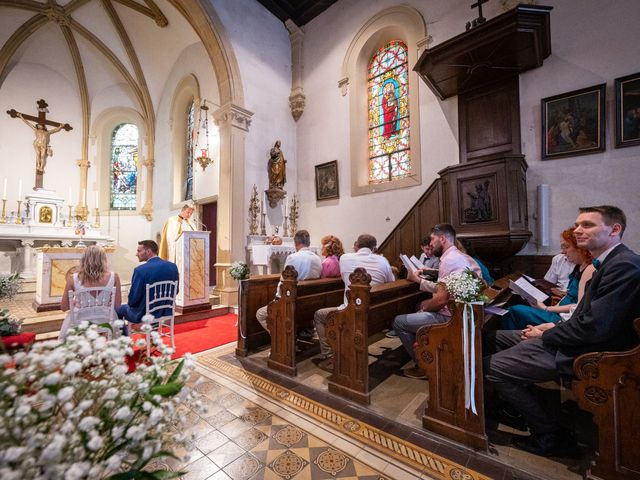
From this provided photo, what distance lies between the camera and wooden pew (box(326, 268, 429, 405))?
261 centimetres

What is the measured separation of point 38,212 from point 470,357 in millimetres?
10844

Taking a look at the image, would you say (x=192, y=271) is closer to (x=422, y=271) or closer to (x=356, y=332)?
(x=356, y=332)

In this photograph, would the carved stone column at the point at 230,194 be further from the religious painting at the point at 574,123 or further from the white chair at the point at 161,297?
the religious painting at the point at 574,123

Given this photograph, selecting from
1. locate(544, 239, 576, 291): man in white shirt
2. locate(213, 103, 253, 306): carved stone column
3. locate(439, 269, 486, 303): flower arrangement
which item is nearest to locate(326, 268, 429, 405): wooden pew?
locate(439, 269, 486, 303): flower arrangement

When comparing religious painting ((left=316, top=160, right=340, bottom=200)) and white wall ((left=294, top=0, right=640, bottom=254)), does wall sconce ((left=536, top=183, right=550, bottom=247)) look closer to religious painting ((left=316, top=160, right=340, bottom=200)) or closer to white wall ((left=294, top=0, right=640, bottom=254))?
white wall ((left=294, top=0, right=640, bottom=254))

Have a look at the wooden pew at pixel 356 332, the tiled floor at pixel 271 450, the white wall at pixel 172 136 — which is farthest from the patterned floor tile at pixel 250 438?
the white wall at pixel 172 136

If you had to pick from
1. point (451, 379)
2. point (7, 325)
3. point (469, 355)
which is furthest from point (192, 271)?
point (469, 355)

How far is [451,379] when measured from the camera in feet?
7.03

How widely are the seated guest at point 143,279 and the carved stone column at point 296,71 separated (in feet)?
20.9

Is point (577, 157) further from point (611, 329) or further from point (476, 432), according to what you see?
point (476, 432)

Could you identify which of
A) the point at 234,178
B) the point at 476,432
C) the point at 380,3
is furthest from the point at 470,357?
the point at 380,3

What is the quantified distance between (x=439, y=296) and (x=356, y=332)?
85cm

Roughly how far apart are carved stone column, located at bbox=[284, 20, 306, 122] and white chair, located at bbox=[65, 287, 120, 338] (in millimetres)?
7308

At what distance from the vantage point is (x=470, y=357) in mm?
2035
